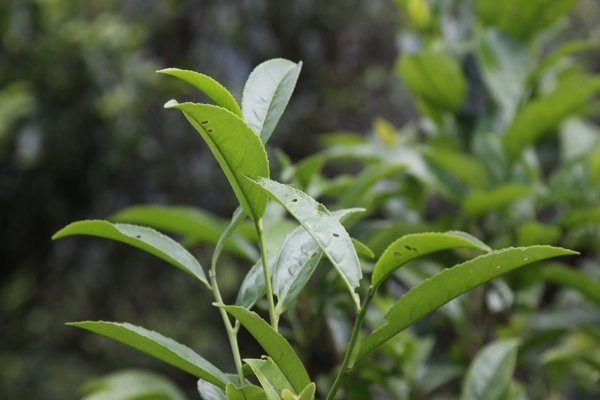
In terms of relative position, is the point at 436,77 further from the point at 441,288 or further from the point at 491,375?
the point at 441,288

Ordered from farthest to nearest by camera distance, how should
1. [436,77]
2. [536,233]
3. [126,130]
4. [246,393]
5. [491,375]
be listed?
[126,130], [436,77], [536,233], [491,375], [246,393]

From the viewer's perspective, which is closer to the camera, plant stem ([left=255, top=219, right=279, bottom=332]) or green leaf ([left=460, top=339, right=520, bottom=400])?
plant stem ([left=255, top=219, right=279, bottom=332])

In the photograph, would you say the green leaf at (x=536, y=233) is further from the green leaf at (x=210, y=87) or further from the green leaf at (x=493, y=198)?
the green leaf at (x=210, y=87)

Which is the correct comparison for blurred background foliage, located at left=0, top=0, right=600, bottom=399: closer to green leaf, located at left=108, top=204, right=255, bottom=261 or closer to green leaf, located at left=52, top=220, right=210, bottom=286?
green leaf, located at left=108, top=204, right=255, bottom=261

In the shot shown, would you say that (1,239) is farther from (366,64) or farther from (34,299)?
(366,64)

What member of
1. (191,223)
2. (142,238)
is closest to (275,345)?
(142,238)

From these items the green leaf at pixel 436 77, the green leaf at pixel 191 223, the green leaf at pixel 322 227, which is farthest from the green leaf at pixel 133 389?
the green leaf at pixel 436 77

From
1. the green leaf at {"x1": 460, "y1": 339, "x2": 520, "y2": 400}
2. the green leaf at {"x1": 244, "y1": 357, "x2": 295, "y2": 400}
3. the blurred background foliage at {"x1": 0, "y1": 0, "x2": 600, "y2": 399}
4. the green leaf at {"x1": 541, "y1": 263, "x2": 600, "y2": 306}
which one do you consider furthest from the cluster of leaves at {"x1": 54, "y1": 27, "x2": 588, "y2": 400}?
the blurred background foliage at {"x1": 0, "y1": 0, "x2": 600, "y2": 399}
